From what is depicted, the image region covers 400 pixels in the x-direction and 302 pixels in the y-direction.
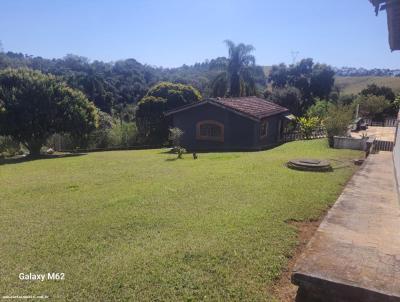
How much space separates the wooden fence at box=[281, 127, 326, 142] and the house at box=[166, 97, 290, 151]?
1.82m

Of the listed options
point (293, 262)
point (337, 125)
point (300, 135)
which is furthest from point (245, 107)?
point (293, 262)

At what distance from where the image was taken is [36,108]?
68.3 feet

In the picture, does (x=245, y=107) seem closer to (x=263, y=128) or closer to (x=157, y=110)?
(x=263, y=128)

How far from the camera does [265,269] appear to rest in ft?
16.2

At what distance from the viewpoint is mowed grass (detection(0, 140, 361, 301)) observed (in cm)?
459

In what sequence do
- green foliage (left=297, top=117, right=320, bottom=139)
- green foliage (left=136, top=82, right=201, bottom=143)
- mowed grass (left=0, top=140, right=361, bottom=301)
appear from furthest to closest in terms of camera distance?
1. green foliage (left=136, top=82, right=201, bottom=143)
2. green foliage (left=297, top=117, right=320, bottom=139)
3. mowed grass (left=0, top=140, right=361, bottom=301)

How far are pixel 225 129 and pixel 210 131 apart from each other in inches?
44.4

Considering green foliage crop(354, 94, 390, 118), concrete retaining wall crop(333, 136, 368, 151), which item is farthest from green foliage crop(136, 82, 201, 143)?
concrete retaining wall crop(333, 136, 368, 151)

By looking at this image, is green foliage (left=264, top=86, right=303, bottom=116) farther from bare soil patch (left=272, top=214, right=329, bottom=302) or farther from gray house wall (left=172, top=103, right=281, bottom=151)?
bare soil patch (left=272, top=214, right=329, bottom=302)

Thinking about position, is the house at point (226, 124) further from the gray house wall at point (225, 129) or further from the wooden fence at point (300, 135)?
the wooden fence at point (300, 135)

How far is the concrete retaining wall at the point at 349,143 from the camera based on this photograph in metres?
17.1

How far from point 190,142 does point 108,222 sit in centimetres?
1657

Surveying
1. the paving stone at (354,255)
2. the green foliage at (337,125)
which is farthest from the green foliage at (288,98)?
the paving stone at (354,255)

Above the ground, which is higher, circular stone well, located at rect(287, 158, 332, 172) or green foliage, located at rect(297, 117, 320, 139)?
green foliage, located at rect(297, 117, 320, 139)
